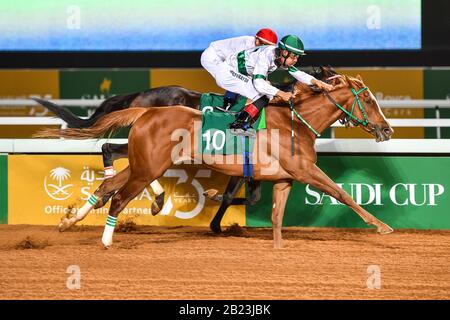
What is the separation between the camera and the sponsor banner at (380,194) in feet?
30.8

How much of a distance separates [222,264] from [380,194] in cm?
241

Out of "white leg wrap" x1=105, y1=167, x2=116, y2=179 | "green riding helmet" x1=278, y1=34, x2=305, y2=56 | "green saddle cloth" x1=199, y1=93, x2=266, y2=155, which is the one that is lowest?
"white leg wrap" x1=105, y1=167, x2=116, y2=179

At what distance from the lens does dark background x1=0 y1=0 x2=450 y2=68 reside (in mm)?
12188

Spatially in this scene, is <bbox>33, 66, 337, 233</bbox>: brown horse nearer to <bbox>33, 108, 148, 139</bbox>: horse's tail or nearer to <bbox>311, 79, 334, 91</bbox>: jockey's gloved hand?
<bbox>311, 79, 334, 91</bbox>: jockey's gloved hand

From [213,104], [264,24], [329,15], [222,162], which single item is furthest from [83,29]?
[222,162]

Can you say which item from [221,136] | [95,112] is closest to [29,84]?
[95,112]

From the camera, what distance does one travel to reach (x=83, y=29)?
12.6m

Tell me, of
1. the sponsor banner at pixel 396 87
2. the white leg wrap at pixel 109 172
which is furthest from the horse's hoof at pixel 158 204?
the sponsor banner at pixel 396 87

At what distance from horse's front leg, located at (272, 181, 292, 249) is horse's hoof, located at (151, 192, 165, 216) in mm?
1198

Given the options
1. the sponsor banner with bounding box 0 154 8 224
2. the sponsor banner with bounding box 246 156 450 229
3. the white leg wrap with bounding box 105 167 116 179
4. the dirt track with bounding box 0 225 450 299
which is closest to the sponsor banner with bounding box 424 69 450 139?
the sponsor banner with bounding box 246 156 450 229

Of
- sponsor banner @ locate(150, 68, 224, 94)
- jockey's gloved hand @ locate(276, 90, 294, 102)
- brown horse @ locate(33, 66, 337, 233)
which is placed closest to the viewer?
jockey's gloved hand @ locate(276, 90, 294, 102)

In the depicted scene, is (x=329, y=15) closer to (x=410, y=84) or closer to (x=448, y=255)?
(x=410, y=84)

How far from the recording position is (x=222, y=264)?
761 cm

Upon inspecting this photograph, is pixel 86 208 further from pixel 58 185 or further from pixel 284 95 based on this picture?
pixel 284 95
